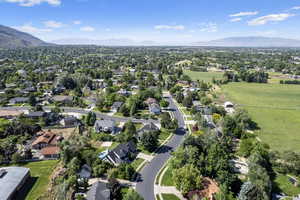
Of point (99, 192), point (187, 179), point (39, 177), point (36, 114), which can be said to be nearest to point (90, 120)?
point (36, 114)

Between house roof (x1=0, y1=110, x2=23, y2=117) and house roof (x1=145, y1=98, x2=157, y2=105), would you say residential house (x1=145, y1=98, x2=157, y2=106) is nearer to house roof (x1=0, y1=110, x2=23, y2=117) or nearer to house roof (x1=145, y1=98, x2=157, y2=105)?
house roof (x1=145, y1=98, x2=157, y2=105)

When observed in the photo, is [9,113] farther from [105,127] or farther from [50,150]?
[105,127]

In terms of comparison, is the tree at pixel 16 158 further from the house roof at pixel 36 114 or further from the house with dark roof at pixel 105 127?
the house roof at pixel 36 114

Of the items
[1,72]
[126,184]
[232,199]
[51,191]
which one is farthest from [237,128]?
[1,72]

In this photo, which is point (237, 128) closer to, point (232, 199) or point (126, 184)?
point (232, 199)

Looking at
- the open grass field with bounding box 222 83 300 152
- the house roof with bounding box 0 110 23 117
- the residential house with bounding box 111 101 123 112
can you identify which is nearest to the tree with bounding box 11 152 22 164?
the house roof with bounding box 0 110 23 117

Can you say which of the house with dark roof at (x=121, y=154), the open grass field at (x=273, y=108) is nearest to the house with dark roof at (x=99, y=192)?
the house with dark roof at (x=121, y=154)
